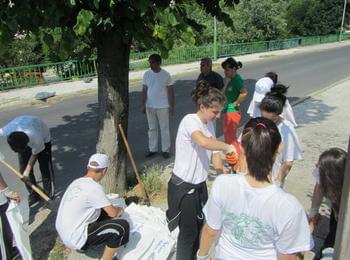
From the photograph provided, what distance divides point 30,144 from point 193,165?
2.40 metres

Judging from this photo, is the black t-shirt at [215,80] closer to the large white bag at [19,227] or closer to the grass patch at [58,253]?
the grass patch at [58,253]

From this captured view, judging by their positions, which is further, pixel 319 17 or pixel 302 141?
pixel 319 17

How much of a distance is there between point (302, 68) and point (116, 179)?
56.0ft

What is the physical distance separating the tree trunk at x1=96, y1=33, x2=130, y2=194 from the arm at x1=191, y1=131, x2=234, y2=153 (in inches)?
73.5

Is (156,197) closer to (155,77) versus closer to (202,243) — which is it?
(155,77)

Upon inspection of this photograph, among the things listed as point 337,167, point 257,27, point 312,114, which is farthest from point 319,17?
point 337,167

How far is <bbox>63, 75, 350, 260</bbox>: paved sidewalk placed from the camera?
5.17 m

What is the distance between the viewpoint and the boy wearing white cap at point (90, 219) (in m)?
3.49

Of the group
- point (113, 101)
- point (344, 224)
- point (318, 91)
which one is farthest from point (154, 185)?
point (318, 91)

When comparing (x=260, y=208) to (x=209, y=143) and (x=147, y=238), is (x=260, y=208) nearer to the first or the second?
(x=209, y=143)

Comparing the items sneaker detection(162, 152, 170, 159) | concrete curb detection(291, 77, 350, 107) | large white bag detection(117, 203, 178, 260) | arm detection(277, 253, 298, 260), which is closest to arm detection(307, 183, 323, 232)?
arm detection(277, 253, 298, 260)

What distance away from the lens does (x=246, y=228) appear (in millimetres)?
2266

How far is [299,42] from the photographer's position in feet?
135

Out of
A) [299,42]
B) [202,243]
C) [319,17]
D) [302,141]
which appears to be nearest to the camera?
[202,243]
